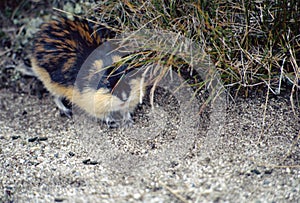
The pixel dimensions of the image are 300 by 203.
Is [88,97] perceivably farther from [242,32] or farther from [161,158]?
[242,32]

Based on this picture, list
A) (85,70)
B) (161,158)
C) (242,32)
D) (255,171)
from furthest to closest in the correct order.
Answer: (85,70) → (242,32) → (161,158) → (255,171)

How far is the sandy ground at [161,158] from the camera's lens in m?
3.06

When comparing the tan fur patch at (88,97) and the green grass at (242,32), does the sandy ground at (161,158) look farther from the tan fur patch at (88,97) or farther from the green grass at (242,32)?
the green grass at (242,32)

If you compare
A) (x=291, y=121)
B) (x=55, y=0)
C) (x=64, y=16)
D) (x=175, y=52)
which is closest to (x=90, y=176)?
(x=175, y=52)

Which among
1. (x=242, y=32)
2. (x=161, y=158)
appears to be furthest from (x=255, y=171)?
(x=242, y=32)

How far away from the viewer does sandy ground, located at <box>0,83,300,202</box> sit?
10.0ft

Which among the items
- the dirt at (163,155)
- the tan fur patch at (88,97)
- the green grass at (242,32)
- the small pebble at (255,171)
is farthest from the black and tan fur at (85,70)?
the small pebble at (255,171)

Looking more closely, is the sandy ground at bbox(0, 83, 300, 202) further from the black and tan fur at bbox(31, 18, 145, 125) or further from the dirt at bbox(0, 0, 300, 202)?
the black and tan fur at bbox(31, 18, 145, 125)

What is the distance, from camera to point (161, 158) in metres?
3.43

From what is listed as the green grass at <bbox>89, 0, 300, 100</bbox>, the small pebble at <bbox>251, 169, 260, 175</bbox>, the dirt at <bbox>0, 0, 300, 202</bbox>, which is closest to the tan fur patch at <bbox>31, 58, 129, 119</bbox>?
the dirt at <bbox>0, 0, 300, 202</bbox>

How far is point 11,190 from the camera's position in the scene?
3.28m

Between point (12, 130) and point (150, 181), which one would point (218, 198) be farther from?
point (12, 130)

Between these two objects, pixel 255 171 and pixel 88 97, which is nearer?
pixel 255 171

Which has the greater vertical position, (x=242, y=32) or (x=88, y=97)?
(x=242, y=32)
